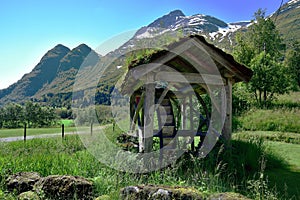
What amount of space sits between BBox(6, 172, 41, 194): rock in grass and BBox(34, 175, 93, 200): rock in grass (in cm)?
36

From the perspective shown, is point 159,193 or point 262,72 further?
point 262,72

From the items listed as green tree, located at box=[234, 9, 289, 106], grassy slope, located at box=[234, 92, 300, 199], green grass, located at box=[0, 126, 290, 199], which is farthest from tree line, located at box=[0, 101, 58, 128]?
green grass, located at box=[0, 126, 290, 199]

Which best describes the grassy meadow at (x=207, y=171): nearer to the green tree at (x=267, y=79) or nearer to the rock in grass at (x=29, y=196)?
the rock in grass at (x=29, y=196)

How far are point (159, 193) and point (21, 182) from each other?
8.64ft

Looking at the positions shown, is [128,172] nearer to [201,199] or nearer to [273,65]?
[201,199]

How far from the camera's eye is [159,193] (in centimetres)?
362

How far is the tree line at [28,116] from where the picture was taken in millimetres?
38500

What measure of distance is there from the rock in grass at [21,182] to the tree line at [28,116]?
35.7 m

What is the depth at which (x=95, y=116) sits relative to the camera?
17.0 meters

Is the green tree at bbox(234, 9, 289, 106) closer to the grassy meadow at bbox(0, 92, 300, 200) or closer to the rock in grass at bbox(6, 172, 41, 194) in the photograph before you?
the grassy meadow at bbox(0, 92, 300, 200)

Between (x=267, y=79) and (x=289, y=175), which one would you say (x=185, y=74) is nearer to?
(x=289, y=175)

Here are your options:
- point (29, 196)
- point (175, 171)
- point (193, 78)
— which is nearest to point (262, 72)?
point (193, 78)

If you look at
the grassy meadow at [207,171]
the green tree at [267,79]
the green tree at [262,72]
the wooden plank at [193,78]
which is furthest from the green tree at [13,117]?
the wooden plank at [193,78]

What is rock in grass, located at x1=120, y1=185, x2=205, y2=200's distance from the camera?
3551mm
